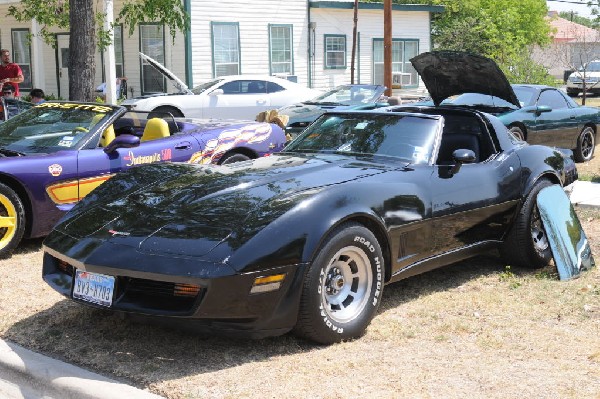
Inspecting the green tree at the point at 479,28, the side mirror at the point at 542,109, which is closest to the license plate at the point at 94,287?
the side mirror at the point at 542,109

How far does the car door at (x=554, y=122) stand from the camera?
1318 centimetres

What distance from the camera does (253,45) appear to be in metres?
24.6

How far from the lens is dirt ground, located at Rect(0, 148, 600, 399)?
417 centimetres

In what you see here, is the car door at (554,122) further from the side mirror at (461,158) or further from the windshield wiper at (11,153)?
the windshield wiper at (11,153)

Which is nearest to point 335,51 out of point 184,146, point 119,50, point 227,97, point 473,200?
point 119,50

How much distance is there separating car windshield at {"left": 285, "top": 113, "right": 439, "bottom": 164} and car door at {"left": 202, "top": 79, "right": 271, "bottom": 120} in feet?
39.5

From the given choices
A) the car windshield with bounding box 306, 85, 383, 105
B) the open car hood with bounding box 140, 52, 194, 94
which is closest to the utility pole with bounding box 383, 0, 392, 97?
the car windshield with bounding box 306, 85, 383, 105

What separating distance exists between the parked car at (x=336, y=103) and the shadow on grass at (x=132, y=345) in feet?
30.2

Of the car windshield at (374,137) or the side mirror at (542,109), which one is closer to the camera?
the car windshield at (374,137)

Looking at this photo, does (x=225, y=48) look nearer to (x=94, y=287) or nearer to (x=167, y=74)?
(x=167, y=74)

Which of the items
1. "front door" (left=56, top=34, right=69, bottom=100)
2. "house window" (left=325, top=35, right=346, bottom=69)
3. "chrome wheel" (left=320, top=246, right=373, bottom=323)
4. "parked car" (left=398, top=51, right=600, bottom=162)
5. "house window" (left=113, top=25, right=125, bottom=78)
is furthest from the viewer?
"house window" (left=325, top=35, right=346, bottom=69)

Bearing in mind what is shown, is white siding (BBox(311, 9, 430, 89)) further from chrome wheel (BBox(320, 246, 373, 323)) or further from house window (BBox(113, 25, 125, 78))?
chrome wheel (BBox(320, 246, 373, 323))

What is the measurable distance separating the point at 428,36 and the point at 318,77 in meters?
5.48

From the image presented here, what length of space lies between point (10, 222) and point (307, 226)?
361 centimetres
